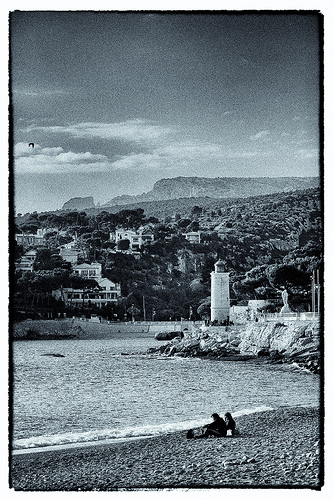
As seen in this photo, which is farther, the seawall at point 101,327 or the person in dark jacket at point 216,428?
the seawall at point 101,327

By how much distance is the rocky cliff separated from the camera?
586cm

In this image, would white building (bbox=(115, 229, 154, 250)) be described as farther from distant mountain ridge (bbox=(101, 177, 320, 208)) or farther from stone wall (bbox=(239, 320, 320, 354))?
stone wall (bbox=(239, 320, 320, 354))

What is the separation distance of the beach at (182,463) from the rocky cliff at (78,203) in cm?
181

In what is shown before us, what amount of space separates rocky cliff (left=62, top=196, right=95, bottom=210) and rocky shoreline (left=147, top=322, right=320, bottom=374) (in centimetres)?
128

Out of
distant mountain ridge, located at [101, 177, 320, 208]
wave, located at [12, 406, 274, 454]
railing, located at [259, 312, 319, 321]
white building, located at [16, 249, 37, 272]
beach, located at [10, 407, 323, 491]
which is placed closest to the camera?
beach, located at [10, 407, 323, 491]

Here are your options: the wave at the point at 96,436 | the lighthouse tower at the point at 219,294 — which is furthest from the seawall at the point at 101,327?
the wave at the point at 96,436

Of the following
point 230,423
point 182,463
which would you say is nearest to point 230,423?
Result: point 230,423

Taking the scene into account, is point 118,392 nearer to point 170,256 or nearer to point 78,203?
point 170,256

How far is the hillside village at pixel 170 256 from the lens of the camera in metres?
5.84

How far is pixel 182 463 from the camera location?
5.23 meters

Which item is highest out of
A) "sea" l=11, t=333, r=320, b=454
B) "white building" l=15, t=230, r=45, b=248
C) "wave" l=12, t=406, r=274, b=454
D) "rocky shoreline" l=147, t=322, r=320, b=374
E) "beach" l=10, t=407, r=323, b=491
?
"white building" l=15, t=230, r=45, b=248

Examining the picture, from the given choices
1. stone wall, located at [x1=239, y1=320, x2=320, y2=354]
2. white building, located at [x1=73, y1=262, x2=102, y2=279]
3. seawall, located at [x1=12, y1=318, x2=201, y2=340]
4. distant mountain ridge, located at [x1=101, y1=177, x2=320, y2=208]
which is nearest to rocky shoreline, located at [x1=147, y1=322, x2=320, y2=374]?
stone wall, located at [x1=239, y1=320, x2=320, y2=354]

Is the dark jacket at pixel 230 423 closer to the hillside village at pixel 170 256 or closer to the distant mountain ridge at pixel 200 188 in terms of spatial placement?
the hillside village at pixel 170 256

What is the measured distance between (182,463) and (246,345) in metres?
1.37
